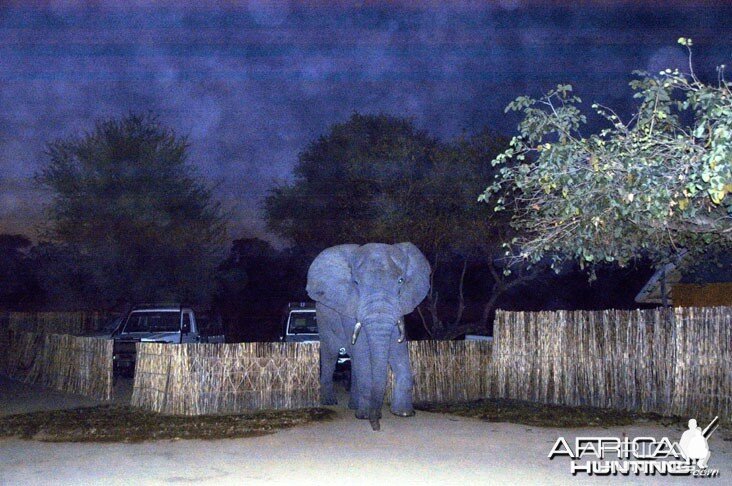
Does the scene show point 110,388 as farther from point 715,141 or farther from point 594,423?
point 715,141

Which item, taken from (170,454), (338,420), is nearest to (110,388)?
(338,420)

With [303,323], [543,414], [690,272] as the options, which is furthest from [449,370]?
[303,323]

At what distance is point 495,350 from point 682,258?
3.73 meters

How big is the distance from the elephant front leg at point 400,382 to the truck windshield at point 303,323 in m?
8.34

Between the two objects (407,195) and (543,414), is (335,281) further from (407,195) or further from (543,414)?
(407,195)

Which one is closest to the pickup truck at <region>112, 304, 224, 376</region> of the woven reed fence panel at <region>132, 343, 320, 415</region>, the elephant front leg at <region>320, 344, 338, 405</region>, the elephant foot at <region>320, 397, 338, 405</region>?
the woven reed fence panel at <region>132, 343, 320, 415</region>

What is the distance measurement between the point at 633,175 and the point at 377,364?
18.8 ft

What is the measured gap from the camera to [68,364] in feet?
62.2

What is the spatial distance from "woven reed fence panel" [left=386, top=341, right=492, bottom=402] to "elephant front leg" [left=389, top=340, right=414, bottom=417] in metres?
2.06

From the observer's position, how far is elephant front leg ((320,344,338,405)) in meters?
15.9

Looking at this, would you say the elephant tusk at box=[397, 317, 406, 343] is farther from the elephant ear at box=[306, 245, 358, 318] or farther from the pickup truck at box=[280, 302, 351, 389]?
the pickup truck at box=[280, 302, 351, 389]

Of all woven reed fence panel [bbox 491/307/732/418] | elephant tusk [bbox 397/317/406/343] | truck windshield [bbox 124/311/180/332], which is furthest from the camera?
truck windshield [bbox 124/311/180/332]

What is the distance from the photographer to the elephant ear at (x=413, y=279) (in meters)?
14.5

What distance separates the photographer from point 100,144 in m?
30.6
